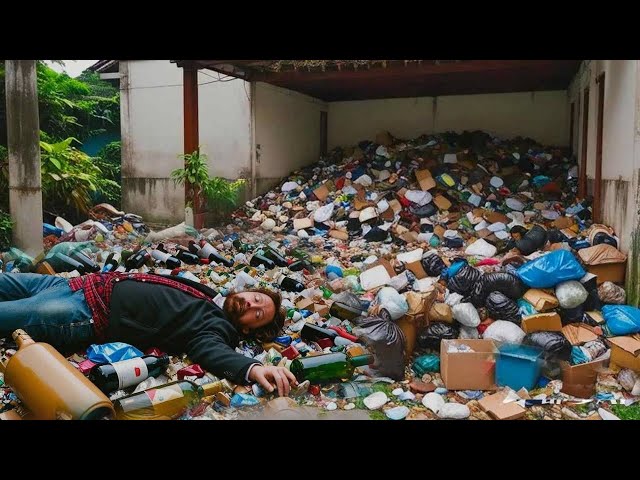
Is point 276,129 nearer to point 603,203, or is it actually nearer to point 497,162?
point 497,162

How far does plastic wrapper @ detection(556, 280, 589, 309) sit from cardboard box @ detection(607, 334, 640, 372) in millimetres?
310

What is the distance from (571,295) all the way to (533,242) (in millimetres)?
1516

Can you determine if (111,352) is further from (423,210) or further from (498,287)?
(423,210)

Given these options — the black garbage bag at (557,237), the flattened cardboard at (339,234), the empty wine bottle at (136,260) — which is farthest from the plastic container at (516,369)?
the flattened cardboard at (339,234)

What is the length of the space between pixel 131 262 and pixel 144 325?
162cm

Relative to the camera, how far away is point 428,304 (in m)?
2.99

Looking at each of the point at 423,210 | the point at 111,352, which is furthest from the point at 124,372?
the point at 423,210

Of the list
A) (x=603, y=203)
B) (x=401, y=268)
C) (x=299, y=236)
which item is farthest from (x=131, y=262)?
(x=603, y=203)

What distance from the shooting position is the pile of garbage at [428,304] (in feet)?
8.04

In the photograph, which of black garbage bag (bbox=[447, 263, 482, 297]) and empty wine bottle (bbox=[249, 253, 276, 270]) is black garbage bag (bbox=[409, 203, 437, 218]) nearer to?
empty wine bottle (bbox=[249, 253, 276, 270])

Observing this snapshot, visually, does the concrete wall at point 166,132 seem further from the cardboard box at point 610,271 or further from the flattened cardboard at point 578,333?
the flattened cardboard at point 578,333

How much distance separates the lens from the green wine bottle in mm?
2438

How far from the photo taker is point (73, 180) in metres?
6.79

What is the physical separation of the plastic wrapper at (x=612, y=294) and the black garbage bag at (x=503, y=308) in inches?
21.8
